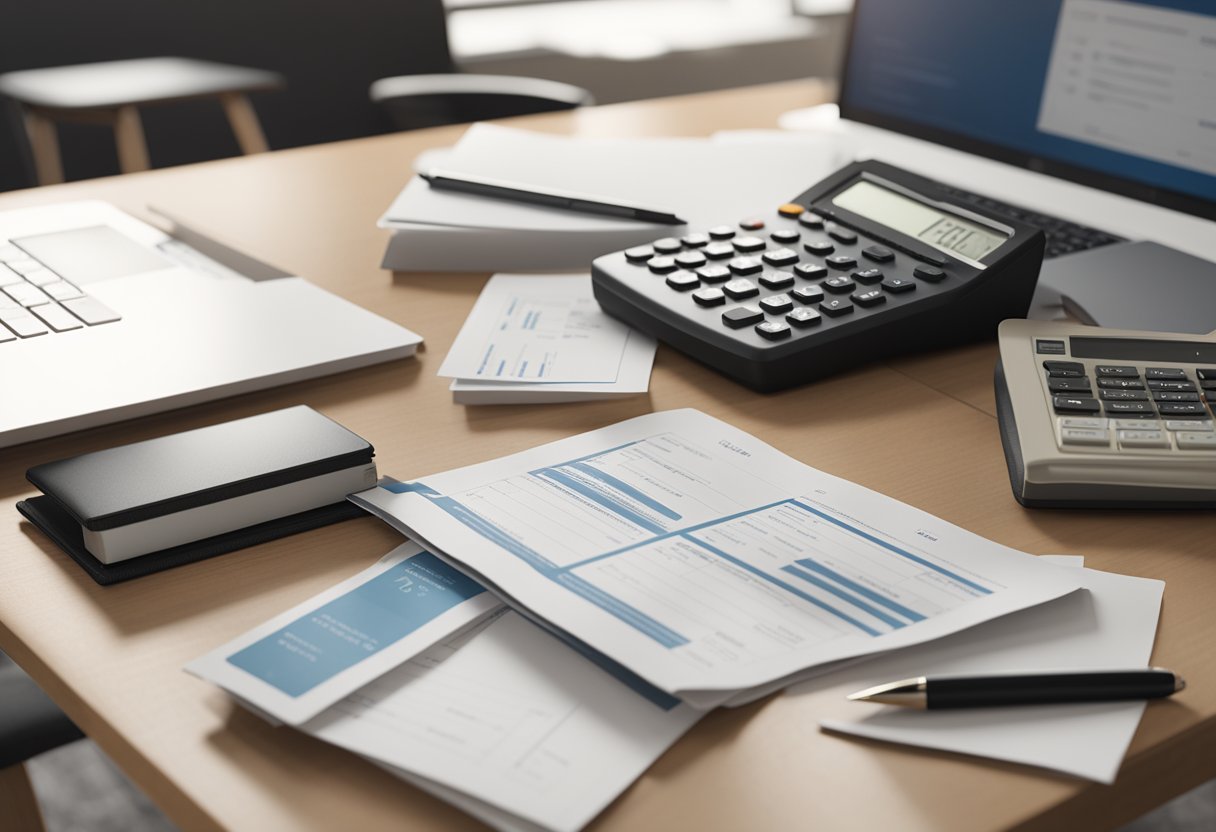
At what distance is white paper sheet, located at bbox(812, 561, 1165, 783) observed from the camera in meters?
0.43

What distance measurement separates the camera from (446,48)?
241 centimetres

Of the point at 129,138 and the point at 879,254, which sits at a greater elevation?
the point at 879,254

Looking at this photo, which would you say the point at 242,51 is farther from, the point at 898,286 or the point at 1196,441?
the point at 1196,441

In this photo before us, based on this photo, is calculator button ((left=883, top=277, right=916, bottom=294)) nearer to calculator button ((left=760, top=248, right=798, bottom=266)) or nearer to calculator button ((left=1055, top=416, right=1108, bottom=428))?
calculator button ((left=760, top=248, right=798, bottom=266))

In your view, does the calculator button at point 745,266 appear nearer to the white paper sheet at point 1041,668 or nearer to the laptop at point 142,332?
the laptop at point 142,332

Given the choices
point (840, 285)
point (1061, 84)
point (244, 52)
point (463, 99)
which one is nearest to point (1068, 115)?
point (1061, 84)

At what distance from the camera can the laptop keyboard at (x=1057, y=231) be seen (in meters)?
0.90

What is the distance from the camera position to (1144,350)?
2.19 feet

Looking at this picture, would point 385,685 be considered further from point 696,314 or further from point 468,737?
point 696,314

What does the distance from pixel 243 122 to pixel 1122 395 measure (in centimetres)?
201

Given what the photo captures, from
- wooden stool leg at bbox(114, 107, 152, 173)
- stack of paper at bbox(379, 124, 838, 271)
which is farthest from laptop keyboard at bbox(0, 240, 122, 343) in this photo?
wooden stool leg at bbox(114, 107, 152, 173)

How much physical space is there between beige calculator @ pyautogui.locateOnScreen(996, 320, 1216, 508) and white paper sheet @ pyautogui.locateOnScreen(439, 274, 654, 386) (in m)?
0.24

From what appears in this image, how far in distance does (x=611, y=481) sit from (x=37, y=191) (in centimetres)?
85

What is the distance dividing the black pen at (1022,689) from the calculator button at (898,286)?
13.7 inches
